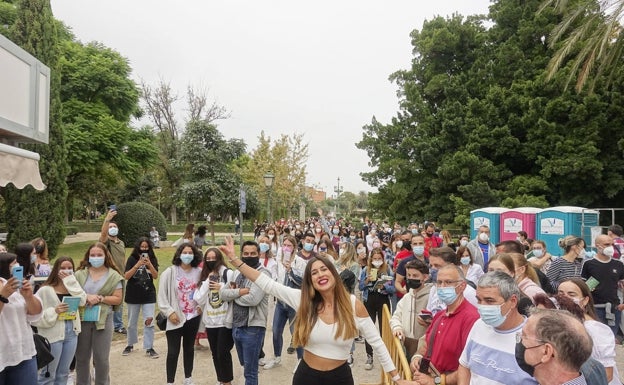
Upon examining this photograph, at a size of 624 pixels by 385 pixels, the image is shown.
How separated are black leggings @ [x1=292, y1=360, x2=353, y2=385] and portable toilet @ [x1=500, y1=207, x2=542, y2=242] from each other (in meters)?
16.2

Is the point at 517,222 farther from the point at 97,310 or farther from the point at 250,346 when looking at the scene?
the point at 97,310

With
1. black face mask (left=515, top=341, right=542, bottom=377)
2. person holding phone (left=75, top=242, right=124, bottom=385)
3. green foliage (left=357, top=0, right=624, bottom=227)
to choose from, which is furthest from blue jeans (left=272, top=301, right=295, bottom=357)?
green foliage (left=357, top=0, right=624, bottom=227)

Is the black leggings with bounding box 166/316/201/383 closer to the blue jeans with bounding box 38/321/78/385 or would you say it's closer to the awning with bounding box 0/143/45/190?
the blue jeans with bounding box 38/321/78/385

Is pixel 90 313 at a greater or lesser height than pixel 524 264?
lesser

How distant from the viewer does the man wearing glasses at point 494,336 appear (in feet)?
9.05

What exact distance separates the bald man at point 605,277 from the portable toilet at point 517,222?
465 inches

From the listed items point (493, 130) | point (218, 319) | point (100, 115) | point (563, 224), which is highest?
point (100, 115)

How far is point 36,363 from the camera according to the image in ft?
13.4

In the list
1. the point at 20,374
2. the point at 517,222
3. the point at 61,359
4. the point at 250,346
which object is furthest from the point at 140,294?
the point at 517,222

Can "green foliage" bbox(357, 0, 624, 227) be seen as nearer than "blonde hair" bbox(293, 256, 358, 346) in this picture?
No

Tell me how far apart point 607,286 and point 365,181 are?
22.9 metres

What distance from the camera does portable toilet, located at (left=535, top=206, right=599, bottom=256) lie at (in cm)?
1662

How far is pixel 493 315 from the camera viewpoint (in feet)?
9.25

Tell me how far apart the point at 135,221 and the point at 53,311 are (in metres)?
21.5
